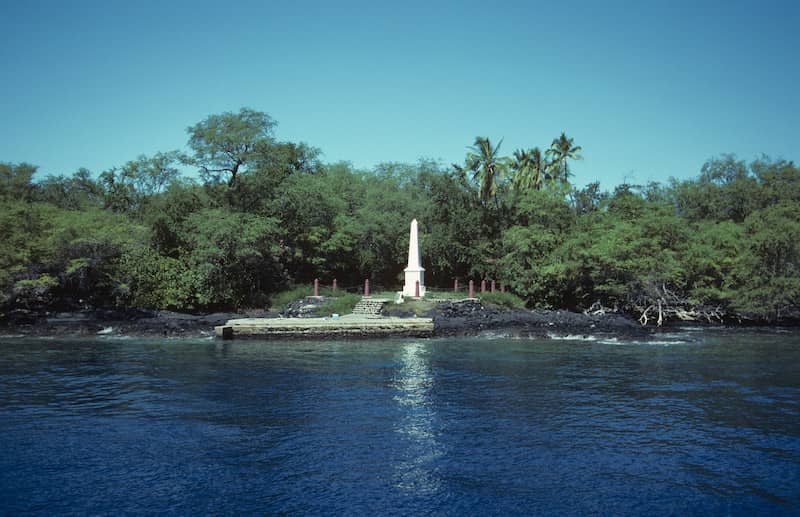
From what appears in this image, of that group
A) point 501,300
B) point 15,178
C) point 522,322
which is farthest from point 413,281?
point 15,178

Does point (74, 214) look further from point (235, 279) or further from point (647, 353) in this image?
point (647, 353)

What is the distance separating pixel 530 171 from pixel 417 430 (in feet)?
191

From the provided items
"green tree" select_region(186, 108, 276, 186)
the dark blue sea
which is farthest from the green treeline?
the dark blue sea

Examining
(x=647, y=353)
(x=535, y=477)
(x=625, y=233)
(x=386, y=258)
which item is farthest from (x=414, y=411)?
(x=386, y=258)

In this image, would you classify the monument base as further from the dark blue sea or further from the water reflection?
the water reflection

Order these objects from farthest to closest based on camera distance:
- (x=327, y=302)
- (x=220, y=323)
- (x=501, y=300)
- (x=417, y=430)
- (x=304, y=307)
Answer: (x=501, y=300) < (x=327, y=302) < (x=304, y=307) < (x=220, y=323) < (x=417, y=430)

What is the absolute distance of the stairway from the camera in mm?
43091

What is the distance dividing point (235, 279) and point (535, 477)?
39326 millimetres

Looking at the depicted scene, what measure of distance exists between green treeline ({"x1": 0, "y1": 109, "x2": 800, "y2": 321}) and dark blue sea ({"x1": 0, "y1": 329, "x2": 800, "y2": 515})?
1812cm

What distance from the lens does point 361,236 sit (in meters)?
60.4

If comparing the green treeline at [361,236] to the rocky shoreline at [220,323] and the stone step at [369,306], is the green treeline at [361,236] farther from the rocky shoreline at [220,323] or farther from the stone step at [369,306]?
the stone step at [369,306]

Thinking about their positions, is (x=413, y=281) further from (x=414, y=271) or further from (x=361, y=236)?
(x=361, y=236)

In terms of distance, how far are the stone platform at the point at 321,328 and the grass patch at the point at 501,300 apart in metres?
11.9

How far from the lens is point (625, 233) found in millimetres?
45312
